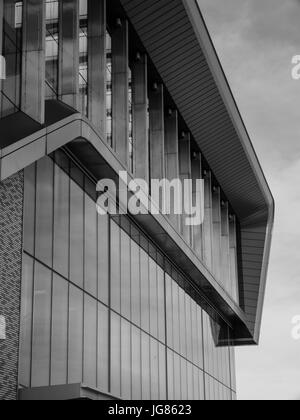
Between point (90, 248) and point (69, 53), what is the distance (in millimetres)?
5925

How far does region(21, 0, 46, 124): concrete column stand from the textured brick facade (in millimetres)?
2260

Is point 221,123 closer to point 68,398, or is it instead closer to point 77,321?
point 77,321

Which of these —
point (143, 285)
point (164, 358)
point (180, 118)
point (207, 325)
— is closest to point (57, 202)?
point (143, 285)

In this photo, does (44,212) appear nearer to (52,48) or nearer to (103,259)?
(103,259)

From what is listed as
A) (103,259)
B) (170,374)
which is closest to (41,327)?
(103,259)

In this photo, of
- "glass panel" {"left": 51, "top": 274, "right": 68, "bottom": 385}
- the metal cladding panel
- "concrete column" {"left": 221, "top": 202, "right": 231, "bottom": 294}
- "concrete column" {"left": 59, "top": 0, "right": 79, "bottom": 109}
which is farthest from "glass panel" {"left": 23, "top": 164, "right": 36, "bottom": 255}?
"concrete column" {"left": 221, "top": 202, "right": 231, "bottom": 294}

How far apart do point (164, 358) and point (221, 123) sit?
11671 mm

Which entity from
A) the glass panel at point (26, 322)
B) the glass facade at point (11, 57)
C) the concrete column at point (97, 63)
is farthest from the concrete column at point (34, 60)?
the concrete column at point (97, 63)

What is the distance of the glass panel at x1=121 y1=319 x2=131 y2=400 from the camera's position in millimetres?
29422

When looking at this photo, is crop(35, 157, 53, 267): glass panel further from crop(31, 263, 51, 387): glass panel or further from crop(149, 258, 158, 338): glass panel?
crop(149, 258, 158, 338): glass panel

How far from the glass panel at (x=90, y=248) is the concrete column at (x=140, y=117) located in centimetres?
517

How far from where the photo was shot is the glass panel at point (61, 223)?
24.1 meters

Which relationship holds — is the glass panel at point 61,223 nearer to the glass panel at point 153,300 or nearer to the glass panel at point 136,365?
the glass panel at point 136,365

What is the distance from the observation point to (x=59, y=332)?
23.7 metres
